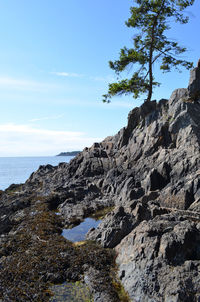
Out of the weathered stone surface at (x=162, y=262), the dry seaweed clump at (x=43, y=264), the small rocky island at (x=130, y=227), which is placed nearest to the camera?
the weathered stone surface at (x=162, y=262)

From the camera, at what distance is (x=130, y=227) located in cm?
1734

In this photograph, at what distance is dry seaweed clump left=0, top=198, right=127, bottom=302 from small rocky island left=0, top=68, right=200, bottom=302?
61mm

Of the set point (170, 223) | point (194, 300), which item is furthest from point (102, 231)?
point (194, 300)

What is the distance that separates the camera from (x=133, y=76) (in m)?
40.1

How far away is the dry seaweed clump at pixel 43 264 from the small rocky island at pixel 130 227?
61mm

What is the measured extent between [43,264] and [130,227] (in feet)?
22.6

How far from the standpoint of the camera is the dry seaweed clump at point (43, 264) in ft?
39.8

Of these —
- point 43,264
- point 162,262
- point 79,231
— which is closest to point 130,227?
point 162,262

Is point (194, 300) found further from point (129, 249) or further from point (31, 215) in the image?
point (31, 215)

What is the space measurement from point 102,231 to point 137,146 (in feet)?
68.4

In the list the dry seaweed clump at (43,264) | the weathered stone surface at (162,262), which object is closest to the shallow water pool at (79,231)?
the dry seaweed clump at (43,264)

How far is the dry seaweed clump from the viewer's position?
39.8 feet

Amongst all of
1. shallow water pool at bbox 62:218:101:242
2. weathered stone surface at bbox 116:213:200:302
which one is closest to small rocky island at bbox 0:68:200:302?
weathered stone surface at bbox 116:213:200:302

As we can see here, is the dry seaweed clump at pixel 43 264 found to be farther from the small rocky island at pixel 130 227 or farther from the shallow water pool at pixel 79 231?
the shallow water pool at pixel 79 231
